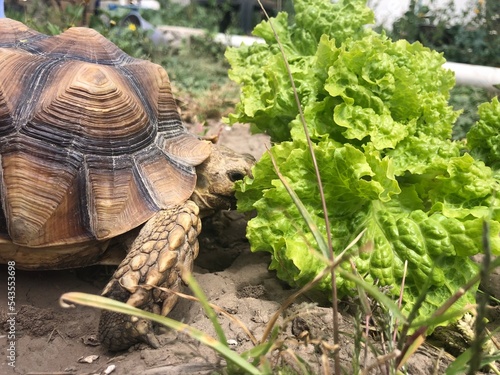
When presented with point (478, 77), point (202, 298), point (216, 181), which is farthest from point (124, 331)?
point (478, 77)

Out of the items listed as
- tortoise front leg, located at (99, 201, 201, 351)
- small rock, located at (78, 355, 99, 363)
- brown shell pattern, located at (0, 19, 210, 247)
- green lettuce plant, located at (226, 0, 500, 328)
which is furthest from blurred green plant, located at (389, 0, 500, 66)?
small rock, located at (78, 355, 99, 363)

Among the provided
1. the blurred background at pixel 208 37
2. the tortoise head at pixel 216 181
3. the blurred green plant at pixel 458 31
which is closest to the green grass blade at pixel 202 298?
the tortoise head at pixel 216 181

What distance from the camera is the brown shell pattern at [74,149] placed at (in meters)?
1.93

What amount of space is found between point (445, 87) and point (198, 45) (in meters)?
5.31

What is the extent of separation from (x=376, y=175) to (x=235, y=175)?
859 mm

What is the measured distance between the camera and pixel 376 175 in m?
1.94

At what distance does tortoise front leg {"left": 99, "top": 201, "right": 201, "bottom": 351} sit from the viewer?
5.81 feet

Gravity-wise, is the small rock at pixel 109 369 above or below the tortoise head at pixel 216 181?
below

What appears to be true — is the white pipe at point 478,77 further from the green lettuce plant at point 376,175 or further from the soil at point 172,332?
the soil at point 172,332

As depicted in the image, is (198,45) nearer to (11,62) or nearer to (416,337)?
(11,62)

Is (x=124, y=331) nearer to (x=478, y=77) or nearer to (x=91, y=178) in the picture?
(x=91, y=178)

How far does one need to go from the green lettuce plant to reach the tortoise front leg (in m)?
0.34

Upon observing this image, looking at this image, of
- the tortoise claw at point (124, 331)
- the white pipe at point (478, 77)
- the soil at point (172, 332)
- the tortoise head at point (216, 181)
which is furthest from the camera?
the white pipe at point (478, 77)

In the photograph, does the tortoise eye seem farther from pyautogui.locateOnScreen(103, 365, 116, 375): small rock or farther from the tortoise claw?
pyautogui.locateOnScreen(103, 365, 116, 375): small rock
